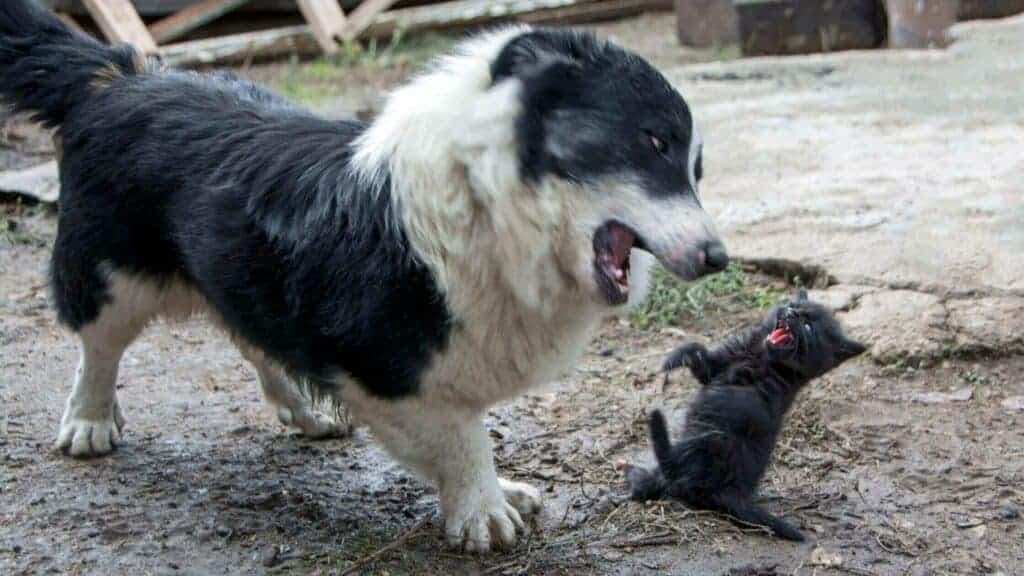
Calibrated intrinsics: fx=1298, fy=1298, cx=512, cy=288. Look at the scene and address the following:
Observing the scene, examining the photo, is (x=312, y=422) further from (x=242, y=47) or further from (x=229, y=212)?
(x=242, y=47)

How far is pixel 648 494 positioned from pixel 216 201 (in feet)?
5.29

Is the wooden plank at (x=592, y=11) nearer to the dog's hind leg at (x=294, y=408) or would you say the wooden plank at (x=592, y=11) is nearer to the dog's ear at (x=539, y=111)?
the dog's hind leg at (x=294, y=408)

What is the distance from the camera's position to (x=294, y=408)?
470 cm

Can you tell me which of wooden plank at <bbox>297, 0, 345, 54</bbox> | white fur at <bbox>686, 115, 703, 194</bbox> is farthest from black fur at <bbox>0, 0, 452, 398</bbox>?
wooden plank at <bbox>297, 0, 345, 54</bbox>

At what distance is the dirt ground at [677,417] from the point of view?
3820 millimetres

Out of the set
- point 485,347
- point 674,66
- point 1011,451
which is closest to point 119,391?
point 485,347

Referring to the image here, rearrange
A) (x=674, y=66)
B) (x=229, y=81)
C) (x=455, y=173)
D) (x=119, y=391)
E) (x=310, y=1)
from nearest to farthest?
(x=455, y=173) < (x=229, y=81) < (x=119, y=391) < (x=674, y=66) < (x=310, y=1)

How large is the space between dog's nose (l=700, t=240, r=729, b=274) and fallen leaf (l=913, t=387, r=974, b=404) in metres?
2.00

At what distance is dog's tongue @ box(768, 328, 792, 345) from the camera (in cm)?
417

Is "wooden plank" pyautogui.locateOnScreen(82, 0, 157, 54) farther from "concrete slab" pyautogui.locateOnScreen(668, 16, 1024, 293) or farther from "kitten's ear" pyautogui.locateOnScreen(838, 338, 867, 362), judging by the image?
"kitten's ear" pyautogui.locateOnScreen(838, 338, 867, 362)

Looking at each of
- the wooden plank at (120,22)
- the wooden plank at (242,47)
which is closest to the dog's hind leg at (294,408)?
the wooden plank at (242,47)

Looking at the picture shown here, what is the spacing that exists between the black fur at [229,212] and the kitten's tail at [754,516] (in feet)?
3.53

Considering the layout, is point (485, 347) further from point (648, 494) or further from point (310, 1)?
point (310, 1)

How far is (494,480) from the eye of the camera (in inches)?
150
